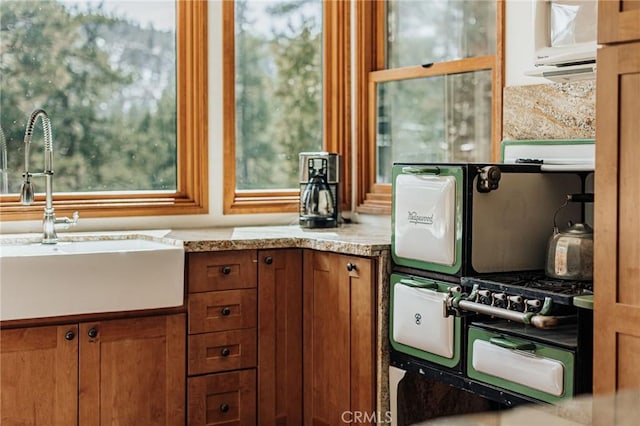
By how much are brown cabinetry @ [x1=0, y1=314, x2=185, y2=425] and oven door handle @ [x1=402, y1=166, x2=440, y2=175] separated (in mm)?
1093

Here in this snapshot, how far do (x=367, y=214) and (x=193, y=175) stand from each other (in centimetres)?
90

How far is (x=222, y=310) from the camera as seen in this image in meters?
3.63

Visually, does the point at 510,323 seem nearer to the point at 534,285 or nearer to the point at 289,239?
the point at 534,285

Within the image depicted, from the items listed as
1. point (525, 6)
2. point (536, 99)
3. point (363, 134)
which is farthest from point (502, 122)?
point (363, 134)

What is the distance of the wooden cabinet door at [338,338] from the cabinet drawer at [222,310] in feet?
0.83

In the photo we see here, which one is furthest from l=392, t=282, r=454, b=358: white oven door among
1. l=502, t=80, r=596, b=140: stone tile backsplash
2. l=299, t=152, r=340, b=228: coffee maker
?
l=299, t=152, r=340, b=228: coffee maker

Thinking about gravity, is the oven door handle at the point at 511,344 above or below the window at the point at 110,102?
below

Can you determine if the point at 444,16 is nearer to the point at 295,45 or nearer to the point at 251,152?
the point at 295,45

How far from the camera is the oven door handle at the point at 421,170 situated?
122 inches

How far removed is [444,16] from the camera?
159 inches

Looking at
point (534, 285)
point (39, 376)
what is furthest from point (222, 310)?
point (534, 285)

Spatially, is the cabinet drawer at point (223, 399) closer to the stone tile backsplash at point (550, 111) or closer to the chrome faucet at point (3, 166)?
the chrome faucet at point (3, 166)

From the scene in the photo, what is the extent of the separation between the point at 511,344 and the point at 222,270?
52.7 inches

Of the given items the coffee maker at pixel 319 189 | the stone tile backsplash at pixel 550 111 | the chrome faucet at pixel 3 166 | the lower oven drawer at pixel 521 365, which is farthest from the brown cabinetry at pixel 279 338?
the chrome faucet at pixel 3 166
